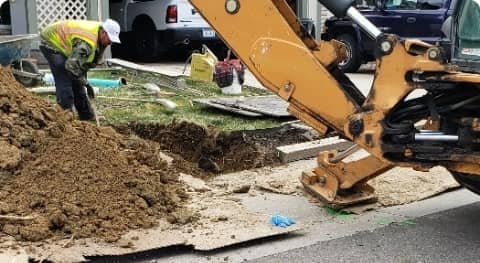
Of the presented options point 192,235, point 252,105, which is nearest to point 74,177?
point 192,235

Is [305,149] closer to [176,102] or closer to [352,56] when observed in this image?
[176,102]

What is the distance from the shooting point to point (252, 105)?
9.67m

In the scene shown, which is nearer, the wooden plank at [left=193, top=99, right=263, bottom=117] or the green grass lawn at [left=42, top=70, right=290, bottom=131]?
the green grass lawn at [left=42, top=70, right=290, bottom=131]

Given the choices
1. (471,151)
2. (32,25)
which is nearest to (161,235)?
(471,151)

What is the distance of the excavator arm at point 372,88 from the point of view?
4750mm

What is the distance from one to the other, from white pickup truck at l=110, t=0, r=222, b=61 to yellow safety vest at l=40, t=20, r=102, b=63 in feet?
24.2

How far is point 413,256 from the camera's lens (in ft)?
15.9

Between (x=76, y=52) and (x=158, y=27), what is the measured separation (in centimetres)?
852

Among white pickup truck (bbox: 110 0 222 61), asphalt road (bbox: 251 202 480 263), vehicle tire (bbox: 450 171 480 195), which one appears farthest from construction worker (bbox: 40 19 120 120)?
white pickup truck (bbox: 110 0 222 61)

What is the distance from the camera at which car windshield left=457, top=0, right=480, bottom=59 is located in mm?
5367

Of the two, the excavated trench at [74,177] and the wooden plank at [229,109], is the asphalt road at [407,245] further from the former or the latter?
the wooden plank at [229,109]

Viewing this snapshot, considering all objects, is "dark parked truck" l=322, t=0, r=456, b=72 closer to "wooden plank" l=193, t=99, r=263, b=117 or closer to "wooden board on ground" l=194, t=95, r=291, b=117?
"wooden board on ground" l=194, t=95, r=291, b=117

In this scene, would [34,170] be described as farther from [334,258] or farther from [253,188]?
[334,258]

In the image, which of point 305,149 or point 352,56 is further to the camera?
point 352,56
